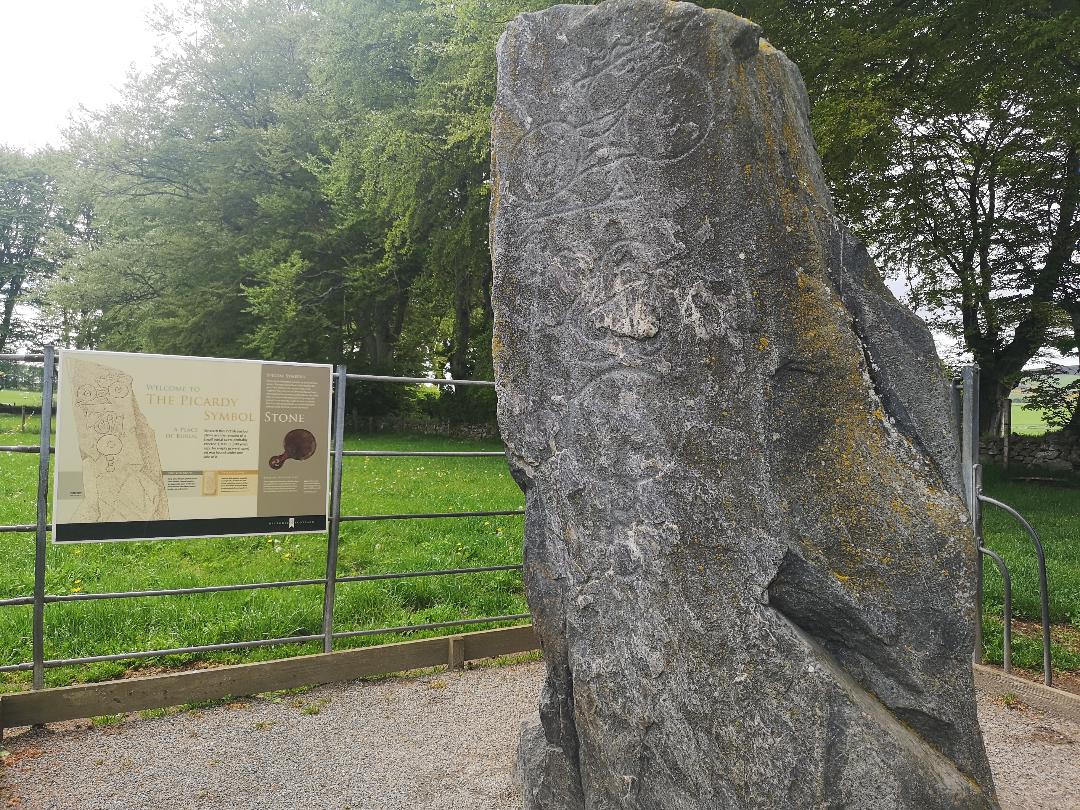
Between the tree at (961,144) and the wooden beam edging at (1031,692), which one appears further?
the tree at (961,144)

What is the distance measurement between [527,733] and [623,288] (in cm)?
185

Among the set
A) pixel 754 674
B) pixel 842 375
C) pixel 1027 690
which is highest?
pixel 842 375

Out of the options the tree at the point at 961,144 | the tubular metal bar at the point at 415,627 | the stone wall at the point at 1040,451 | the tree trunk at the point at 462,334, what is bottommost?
the tubular metal bar at the point at 415,627

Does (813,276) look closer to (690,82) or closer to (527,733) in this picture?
(690,82)

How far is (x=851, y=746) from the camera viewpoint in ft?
7.02

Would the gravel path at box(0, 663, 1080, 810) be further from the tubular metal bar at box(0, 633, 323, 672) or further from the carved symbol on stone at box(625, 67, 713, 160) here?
the carved symbol on stone at box(625, 67, 713, 160)

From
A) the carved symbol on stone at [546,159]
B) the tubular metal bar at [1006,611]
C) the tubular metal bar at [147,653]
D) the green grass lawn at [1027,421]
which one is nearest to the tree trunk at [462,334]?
the green grass lawn at [1027,421]

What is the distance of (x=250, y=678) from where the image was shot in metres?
4.22

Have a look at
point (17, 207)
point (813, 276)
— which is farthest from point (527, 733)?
point (17, 207)

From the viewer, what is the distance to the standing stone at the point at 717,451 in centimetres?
229

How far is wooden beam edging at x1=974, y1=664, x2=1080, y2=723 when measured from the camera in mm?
4195

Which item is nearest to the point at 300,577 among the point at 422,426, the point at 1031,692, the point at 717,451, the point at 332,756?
the point at 332,756

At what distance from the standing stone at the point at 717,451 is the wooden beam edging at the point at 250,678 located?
1.97 m

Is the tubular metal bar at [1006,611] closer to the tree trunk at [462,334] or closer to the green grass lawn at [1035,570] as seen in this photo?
the green grass lawn at [1035,570]
